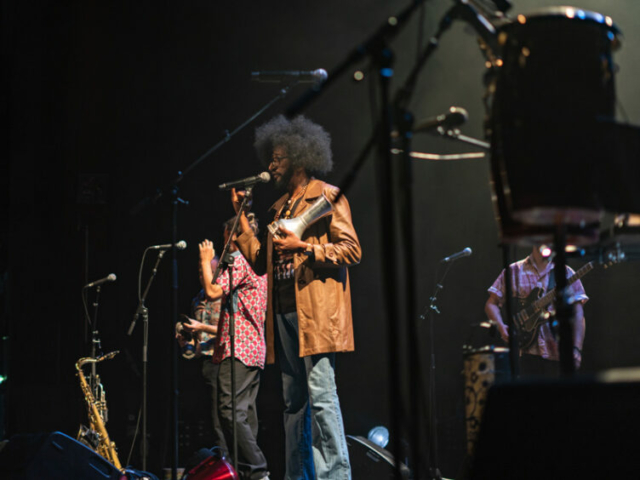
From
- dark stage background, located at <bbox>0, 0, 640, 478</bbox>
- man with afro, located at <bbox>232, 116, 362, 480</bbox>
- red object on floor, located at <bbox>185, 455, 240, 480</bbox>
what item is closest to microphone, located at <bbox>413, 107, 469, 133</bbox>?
man with afro, located at <bbox>232, 116, 362, 480</bbox>

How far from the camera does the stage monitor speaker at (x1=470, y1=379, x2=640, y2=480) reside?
129 centimetres

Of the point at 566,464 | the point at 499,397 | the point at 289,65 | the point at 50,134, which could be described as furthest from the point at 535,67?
the point at 50,134

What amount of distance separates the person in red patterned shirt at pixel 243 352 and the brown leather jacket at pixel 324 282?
0.82m

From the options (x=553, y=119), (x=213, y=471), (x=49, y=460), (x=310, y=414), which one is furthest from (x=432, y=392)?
(x=553, y=119)

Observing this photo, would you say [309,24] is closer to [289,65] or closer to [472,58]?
[289,65]

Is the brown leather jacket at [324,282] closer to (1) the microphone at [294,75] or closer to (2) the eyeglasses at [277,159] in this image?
(2) the eyeglasses at [277,159]

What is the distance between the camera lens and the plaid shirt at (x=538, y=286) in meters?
4.33

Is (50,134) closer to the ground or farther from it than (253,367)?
farther from it

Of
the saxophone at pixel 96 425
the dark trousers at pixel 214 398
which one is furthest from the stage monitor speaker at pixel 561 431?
the saxophone at pixel 96 425

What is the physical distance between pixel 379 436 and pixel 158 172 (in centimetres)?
312

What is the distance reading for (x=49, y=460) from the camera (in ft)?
9.58

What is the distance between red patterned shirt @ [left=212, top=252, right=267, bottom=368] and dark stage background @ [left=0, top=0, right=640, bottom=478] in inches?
41.0

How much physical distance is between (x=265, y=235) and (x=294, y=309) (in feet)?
1.71

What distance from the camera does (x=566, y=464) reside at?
51.6 inches
